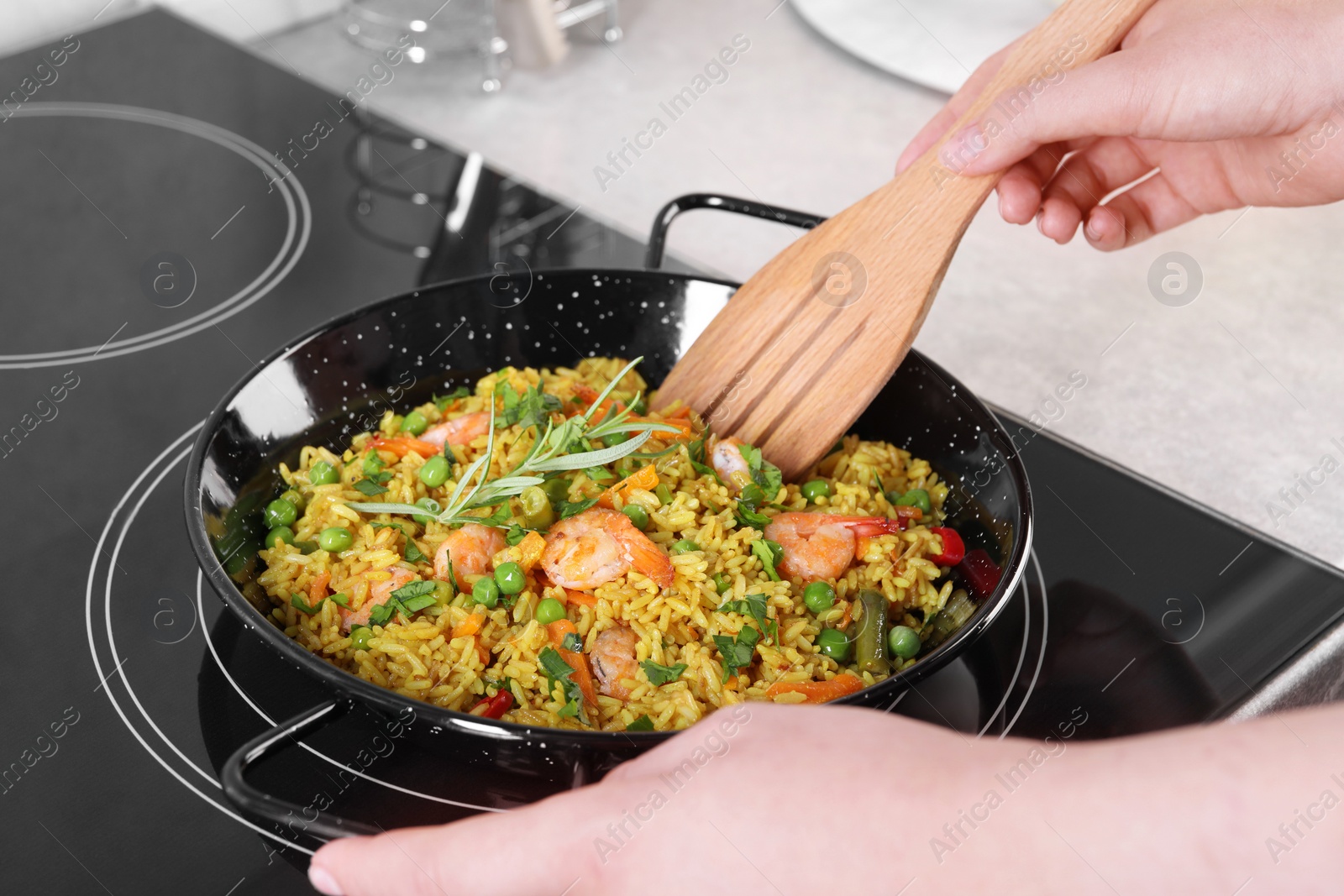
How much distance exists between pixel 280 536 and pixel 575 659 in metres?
0.40

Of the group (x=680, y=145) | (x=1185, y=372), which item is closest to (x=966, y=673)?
(x=1185, y=372)

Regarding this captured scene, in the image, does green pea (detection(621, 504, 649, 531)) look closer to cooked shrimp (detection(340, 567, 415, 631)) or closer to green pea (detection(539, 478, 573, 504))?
green pea (detection(539, 478, 573, 504))

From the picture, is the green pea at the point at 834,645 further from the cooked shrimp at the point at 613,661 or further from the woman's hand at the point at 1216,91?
the woman's hand at the point at 1216,91

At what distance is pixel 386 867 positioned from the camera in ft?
2.19

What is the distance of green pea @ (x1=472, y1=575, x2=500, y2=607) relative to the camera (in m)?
1.14

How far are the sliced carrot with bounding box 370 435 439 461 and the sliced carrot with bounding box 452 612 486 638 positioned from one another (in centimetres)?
31

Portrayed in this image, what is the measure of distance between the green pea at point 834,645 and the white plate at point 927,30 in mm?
2249

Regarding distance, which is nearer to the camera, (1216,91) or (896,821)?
(896,821)

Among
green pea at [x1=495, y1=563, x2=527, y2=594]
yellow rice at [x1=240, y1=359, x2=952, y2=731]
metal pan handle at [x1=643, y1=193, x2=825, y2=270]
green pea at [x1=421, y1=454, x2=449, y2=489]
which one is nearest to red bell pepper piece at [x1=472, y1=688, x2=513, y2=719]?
yellow rice at [x1=240, y1=359, x2=952, y2=731]

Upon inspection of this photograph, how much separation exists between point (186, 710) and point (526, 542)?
40 cm

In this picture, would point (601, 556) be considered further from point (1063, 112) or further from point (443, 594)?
point (1063, 112)

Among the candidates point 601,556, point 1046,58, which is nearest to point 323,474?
point 601,556

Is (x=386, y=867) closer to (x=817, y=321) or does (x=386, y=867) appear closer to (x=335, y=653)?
(x=335, y=653)

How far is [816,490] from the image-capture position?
1.35 meters
